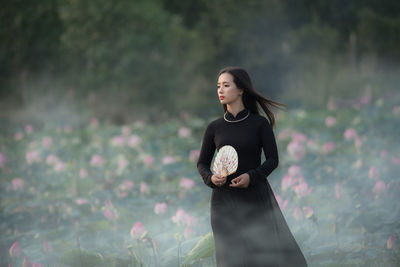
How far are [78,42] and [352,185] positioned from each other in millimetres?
10285

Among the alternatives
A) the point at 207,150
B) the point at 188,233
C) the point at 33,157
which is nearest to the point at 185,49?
the point at 33,157

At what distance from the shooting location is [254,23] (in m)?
19.8

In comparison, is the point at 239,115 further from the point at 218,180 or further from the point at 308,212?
the point at 308,212

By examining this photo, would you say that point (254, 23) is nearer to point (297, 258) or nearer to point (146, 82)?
point (146, 82)

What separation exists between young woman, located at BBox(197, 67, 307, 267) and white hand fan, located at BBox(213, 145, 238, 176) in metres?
0.03

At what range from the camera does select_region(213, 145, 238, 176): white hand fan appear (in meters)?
2.62

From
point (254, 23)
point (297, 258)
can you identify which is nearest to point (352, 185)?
point (297, 258)

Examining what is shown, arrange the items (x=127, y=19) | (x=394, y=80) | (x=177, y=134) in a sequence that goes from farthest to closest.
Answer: (x=394, y=80), (x=127, y=19), (x=177, y=134)

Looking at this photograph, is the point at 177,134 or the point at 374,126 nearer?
the point at 374,126

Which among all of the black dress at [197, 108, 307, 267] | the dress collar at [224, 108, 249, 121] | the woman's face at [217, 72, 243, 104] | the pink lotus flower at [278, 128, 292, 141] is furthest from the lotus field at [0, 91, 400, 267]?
the woman's face at [217, 72, 243, 104]

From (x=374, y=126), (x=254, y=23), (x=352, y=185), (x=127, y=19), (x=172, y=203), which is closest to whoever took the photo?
(x=352, y=185)

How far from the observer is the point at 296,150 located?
5289mm

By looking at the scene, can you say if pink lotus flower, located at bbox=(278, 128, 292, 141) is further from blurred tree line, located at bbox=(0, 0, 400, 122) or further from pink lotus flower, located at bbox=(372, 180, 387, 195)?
blurred tree line, located at bbox=(0, 0, 400, 122)

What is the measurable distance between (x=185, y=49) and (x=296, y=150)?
1469 centimetres
